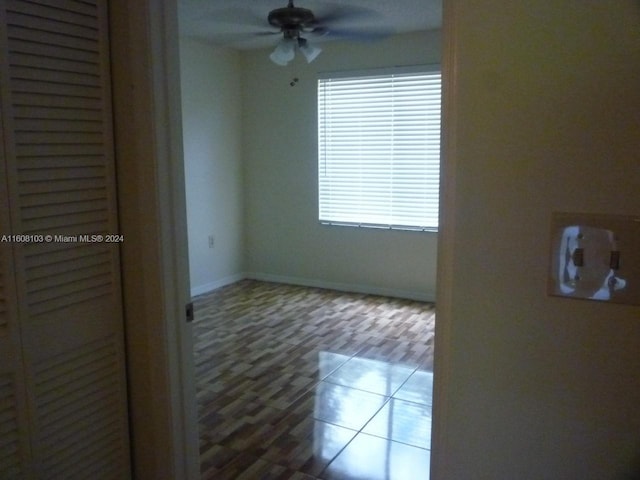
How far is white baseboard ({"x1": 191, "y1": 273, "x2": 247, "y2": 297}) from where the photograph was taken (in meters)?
5.15

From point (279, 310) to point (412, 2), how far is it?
278cm

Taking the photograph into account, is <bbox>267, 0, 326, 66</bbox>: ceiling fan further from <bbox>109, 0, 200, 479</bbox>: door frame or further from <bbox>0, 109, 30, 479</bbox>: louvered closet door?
<bbox>0, 109, 30, 479</bbox>: louvered closet door

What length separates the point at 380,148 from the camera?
16.1 ft

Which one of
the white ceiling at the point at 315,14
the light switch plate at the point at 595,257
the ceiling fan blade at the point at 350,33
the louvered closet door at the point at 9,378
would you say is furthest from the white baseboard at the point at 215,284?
the light switch plate at the point at 595,257

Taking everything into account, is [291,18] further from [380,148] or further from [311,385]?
[311,385]

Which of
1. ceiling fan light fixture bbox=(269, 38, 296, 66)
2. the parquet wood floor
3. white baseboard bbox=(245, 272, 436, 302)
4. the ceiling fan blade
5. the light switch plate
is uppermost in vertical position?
the ceiling fan blade

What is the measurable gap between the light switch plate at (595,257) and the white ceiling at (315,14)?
123 inches

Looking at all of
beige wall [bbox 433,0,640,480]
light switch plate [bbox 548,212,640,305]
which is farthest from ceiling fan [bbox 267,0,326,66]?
light switch plate [bbox 548,212,640,305]

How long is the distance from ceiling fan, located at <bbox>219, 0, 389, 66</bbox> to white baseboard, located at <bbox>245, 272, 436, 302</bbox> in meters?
2.40

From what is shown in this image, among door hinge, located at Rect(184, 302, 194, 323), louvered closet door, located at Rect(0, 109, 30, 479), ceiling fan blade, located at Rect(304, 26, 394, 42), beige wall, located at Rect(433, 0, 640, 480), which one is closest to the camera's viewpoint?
beige wall, located at Rect(433, 0, 640, 480)

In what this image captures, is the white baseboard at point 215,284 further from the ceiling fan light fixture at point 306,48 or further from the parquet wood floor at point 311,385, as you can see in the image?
the ceiling fan light fixture at point 306,48

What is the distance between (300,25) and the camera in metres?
3.46

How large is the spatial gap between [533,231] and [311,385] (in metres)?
2.46

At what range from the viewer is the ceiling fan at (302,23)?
330 cm
